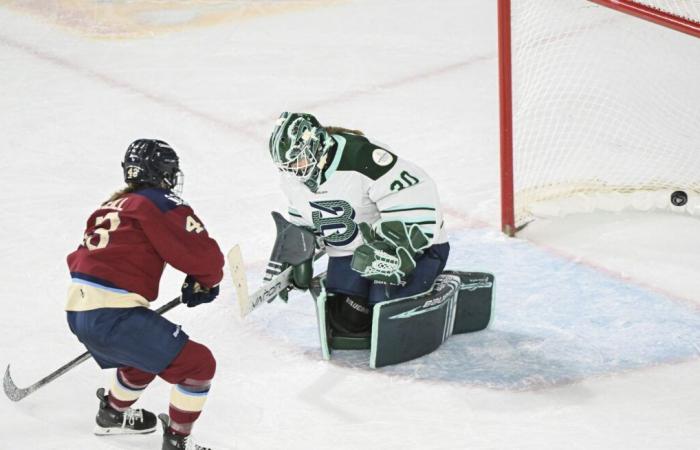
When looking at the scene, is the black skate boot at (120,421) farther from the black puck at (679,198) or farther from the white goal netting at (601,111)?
the black puck at (679,198)

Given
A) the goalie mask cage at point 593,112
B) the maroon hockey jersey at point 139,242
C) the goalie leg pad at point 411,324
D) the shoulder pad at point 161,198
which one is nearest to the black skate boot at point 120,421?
the maroon hockey jersey at point 139,242

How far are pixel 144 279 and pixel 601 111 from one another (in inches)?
102

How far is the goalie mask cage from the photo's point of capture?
4.32 metres

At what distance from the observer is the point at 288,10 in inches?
273

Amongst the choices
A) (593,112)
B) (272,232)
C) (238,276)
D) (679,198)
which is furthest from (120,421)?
(593,112)

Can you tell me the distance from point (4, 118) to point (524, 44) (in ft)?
8.23

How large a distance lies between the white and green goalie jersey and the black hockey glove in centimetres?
49

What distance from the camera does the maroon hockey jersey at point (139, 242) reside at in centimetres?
283

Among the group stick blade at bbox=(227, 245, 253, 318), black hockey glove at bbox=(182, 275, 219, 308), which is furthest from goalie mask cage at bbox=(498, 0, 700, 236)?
black hockey glove at bbox=(182, 275, 219, 308)

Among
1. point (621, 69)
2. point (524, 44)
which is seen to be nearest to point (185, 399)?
point (524, 44)

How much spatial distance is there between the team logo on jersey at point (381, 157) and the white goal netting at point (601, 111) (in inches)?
39.7

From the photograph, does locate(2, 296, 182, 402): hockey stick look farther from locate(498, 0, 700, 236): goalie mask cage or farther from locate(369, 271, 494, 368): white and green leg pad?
locate(498, 0, 700, 236): goalie mask cage

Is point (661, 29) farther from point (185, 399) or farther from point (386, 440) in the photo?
point (185, 399)

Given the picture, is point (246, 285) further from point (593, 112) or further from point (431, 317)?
point (593, 112)
